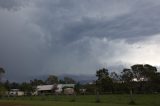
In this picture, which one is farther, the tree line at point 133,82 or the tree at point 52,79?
the tree at point 52,79

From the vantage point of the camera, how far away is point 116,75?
12875cm

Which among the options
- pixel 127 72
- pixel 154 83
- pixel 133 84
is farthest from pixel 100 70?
pixel 154 83

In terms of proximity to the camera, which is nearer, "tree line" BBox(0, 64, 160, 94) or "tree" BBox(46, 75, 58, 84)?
"tree line" BBox(0, 64, 160, 94)

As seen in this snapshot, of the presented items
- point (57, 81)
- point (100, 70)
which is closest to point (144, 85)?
point (100, 70)

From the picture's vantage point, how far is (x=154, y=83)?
314ft

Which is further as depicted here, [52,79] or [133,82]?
[52,79]

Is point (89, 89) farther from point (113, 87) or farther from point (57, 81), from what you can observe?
point (57, 81)

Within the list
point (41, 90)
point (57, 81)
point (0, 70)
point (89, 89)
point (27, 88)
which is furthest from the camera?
point (57, 81)

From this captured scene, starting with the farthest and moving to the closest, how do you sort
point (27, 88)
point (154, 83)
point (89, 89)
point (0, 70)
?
point (27, 88)
point (0, 70)
point (89, 89)
point (154, 83)

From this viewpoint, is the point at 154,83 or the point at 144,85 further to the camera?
the point at 144,85

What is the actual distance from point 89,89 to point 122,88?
16189 millimetres

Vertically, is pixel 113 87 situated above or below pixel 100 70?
below

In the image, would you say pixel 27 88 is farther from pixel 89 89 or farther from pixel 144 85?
pixel 144 85

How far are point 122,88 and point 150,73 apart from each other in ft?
38.1
